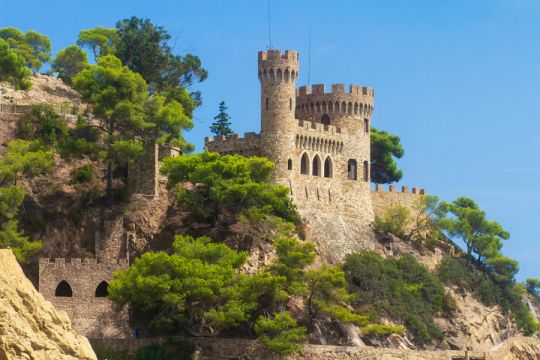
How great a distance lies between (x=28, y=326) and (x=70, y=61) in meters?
77.2

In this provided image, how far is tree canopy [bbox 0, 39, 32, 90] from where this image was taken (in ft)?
279

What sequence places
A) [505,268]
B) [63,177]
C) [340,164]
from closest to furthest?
[63,177] → [340,164] → [505,268]

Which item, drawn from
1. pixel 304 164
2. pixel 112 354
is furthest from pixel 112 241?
pixel 304 164

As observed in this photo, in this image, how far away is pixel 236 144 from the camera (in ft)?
270

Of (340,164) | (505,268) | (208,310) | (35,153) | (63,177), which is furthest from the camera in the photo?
(505,268)

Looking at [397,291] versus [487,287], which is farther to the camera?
[487,287]

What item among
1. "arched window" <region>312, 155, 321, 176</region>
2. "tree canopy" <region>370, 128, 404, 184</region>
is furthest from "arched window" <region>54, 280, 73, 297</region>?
"tree canopy" <region>370, 128, 404, 184</region>

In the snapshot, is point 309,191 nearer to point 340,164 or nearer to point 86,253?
point 340,164

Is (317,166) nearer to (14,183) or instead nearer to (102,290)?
(14,183)

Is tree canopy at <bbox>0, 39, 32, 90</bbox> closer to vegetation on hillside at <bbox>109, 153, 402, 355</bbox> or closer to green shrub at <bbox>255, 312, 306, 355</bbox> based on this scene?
vegetation on hillside at <bbox>109, 153, 402, 355</bbox>

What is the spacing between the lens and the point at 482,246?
9269 cm

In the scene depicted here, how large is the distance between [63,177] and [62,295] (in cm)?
1234


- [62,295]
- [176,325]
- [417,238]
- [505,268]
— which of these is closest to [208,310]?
[176,325]

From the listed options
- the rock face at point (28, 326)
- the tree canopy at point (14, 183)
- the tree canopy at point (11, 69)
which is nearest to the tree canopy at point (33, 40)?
the tree canopy at point (11, 69)
